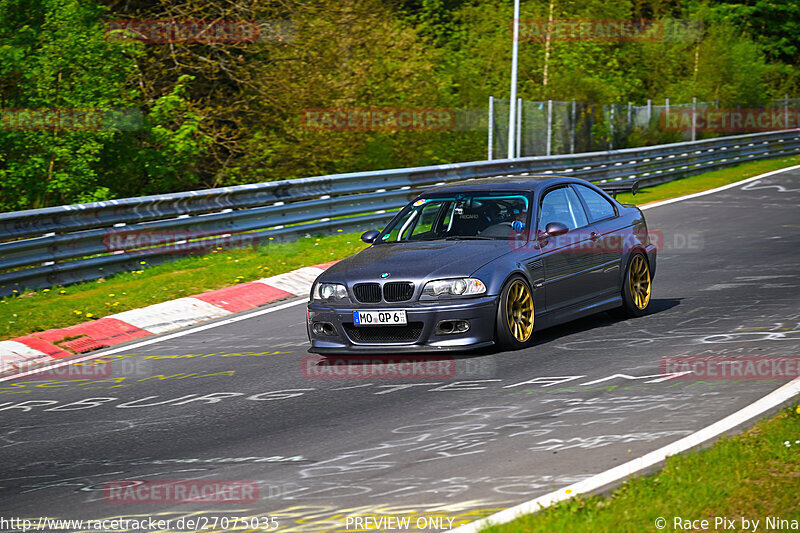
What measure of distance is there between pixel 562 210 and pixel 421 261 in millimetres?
1877

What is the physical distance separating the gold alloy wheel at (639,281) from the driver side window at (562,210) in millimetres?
749

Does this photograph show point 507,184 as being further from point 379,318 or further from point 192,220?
point 192,220

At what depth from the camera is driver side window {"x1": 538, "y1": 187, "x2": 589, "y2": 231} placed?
9.93 m

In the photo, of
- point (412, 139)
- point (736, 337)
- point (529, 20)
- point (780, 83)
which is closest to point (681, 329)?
point (736, 337)

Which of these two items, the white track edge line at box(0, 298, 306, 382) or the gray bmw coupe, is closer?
the gray bmw coupe

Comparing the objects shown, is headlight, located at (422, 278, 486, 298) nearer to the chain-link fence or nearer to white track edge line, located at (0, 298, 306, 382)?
white track edge line, located at (0, 298, 306, 382)

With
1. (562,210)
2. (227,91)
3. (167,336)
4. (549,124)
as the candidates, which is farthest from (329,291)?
(549,124)

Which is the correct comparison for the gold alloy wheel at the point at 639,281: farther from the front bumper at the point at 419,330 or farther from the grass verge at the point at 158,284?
the grass verge at the point at 158,284

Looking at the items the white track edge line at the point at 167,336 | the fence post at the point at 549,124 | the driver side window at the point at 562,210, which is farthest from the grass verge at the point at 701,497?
the fence post at the point at 549,124

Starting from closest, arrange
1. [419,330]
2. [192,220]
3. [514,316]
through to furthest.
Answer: [419,330]
[514,316]
[192,220]

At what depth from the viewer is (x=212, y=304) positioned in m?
12.5

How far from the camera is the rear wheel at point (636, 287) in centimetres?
Result: 1048

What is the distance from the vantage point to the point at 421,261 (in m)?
9.05

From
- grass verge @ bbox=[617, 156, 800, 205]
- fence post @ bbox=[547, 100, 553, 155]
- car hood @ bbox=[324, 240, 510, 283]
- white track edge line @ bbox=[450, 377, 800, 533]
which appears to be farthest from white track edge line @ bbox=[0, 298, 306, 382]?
fence post @ bbox=[547, 100, 553, 155]
